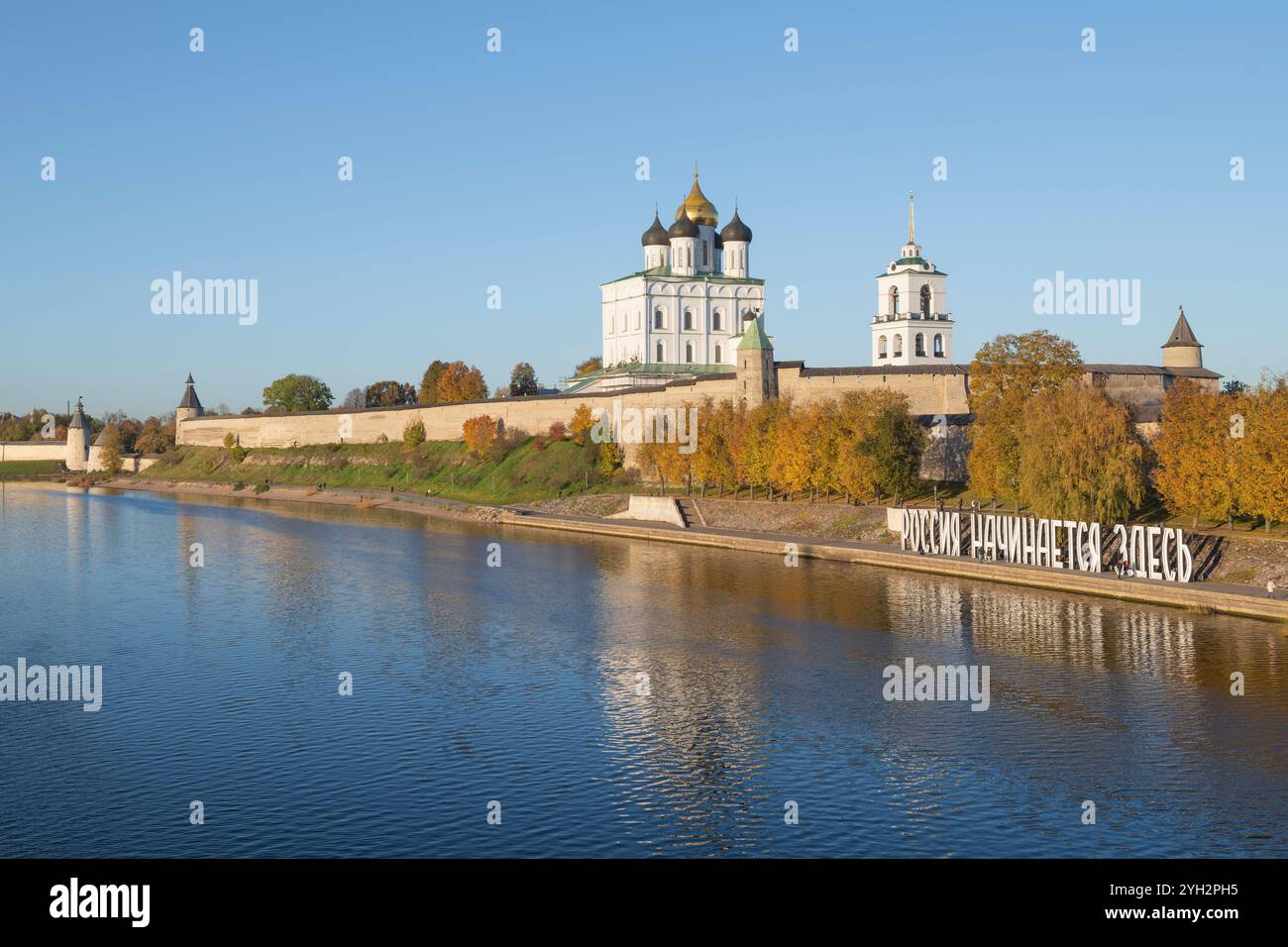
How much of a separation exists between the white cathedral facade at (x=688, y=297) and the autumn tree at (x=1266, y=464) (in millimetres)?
50075

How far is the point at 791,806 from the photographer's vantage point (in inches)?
586

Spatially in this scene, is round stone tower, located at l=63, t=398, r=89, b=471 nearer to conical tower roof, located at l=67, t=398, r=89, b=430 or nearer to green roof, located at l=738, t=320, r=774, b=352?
conical tower roof, located at l=67, t=398, r=89, b=430

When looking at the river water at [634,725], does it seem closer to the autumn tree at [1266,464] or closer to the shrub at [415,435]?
the autumn tree at [1266,464]

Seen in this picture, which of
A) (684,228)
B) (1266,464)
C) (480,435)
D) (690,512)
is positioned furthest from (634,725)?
(684,228)

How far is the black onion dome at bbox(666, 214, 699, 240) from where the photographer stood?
82.6 m

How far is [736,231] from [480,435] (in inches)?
982

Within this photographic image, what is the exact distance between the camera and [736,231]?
277 feet

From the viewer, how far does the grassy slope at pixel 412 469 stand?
63.8 m

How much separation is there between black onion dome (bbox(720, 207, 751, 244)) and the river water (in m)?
53.7

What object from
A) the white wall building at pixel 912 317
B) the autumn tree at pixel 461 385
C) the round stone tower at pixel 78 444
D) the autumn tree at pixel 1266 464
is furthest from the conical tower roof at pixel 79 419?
the autumn tree at pixel 1266 464

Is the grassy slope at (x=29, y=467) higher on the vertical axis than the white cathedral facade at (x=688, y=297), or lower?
lower

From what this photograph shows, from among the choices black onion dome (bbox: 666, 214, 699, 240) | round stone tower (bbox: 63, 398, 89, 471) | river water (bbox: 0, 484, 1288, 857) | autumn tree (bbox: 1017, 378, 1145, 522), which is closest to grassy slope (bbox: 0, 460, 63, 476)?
round stone tower (bbox: 63, 398, 89, 471)
